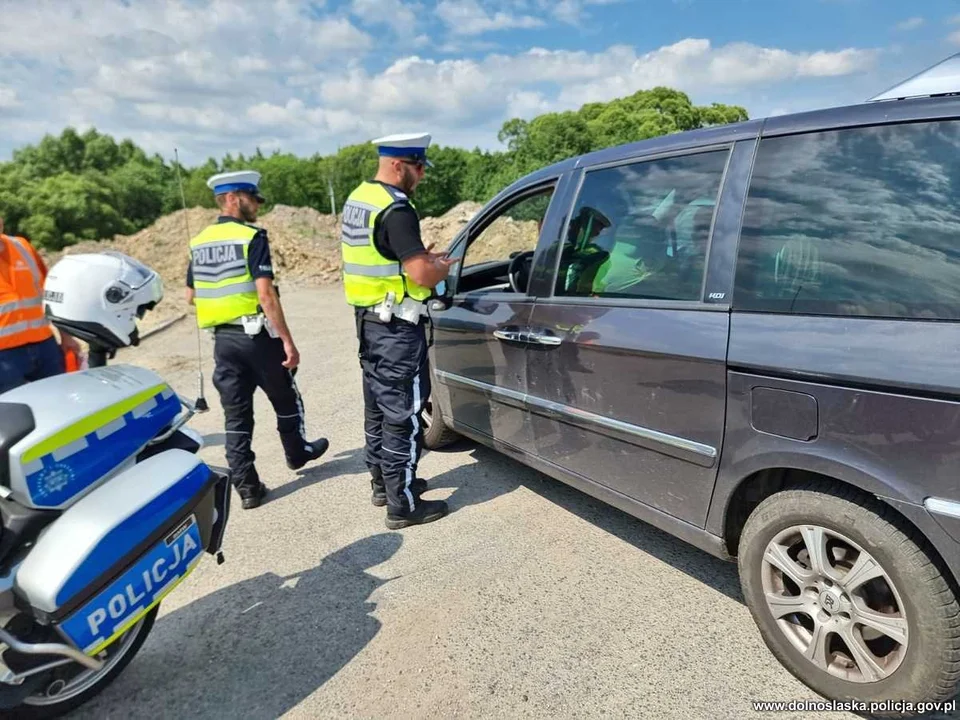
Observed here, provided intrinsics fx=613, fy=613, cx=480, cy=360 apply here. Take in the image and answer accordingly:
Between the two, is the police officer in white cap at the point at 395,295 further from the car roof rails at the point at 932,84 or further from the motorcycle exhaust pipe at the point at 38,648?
the car roof rails at the point at 932,84

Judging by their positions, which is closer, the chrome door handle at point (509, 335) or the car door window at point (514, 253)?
the chrome door handle at point (509, 335)

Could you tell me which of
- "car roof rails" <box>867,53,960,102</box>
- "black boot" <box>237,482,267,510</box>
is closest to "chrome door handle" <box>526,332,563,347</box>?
"car roof rails" <box>867,53,960,102</box>

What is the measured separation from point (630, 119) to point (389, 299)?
49.3m

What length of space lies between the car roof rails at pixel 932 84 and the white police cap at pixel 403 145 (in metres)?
2.00

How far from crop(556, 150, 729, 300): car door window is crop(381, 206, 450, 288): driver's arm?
65 centimetres

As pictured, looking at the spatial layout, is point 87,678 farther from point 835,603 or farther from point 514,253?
point 514,253

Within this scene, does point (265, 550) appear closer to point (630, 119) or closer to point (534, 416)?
point (534, 416)

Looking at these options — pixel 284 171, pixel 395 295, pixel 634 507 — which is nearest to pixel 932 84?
pixel 634 507

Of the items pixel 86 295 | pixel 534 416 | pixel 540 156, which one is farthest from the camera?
pixel 540 156

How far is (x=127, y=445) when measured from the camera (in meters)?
2.14

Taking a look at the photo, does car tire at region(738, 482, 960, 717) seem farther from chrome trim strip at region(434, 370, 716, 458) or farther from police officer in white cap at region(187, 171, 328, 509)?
police officer in white cap at region(187, 171, 328, 509)

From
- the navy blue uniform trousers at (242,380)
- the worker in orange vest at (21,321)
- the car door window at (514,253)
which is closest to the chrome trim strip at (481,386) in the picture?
the car door window at (514,253)

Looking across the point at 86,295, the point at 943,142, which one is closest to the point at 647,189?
the point at 943,142

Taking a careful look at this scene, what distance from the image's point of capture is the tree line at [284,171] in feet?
116
